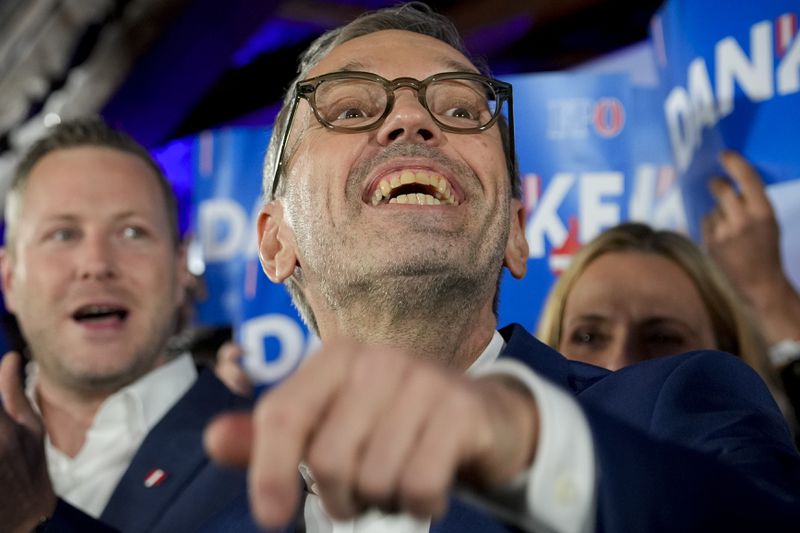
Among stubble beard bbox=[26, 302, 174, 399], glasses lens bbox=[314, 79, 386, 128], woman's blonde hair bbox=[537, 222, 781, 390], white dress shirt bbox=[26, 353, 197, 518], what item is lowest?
white dress shirt bbox=[26, 353, 197, 518]

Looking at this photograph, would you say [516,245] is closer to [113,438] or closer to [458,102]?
[458,102]

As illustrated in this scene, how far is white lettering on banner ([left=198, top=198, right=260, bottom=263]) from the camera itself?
8.71 ft

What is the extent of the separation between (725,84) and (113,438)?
1325mm

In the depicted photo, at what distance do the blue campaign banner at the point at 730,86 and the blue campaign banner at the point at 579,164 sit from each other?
0.16 meters

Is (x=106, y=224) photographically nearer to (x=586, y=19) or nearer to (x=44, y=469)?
(x=44, y=469)

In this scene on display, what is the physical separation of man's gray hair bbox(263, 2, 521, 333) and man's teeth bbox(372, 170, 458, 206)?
0.23 meters

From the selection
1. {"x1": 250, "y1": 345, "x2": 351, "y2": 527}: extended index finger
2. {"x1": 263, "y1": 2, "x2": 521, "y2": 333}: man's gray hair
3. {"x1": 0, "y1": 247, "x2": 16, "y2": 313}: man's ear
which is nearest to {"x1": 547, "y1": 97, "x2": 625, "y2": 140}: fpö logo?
{"x1": 263, "y1": 2, "x2": 521, "y2": 333}: man's gray hair

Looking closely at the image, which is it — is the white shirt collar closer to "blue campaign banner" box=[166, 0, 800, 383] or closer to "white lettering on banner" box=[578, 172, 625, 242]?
"blue campaign banner" box=[166, 0, 800, 383]

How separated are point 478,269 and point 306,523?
39 cm

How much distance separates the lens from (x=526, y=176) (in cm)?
222

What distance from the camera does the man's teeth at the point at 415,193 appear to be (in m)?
1.36

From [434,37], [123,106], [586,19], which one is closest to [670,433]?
[434,37]

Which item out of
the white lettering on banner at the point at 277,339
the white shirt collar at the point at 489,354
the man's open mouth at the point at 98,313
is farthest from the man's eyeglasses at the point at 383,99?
the white lettering on banner at the point at 277,339

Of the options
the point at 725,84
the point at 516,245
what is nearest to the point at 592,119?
the point at 725,84
